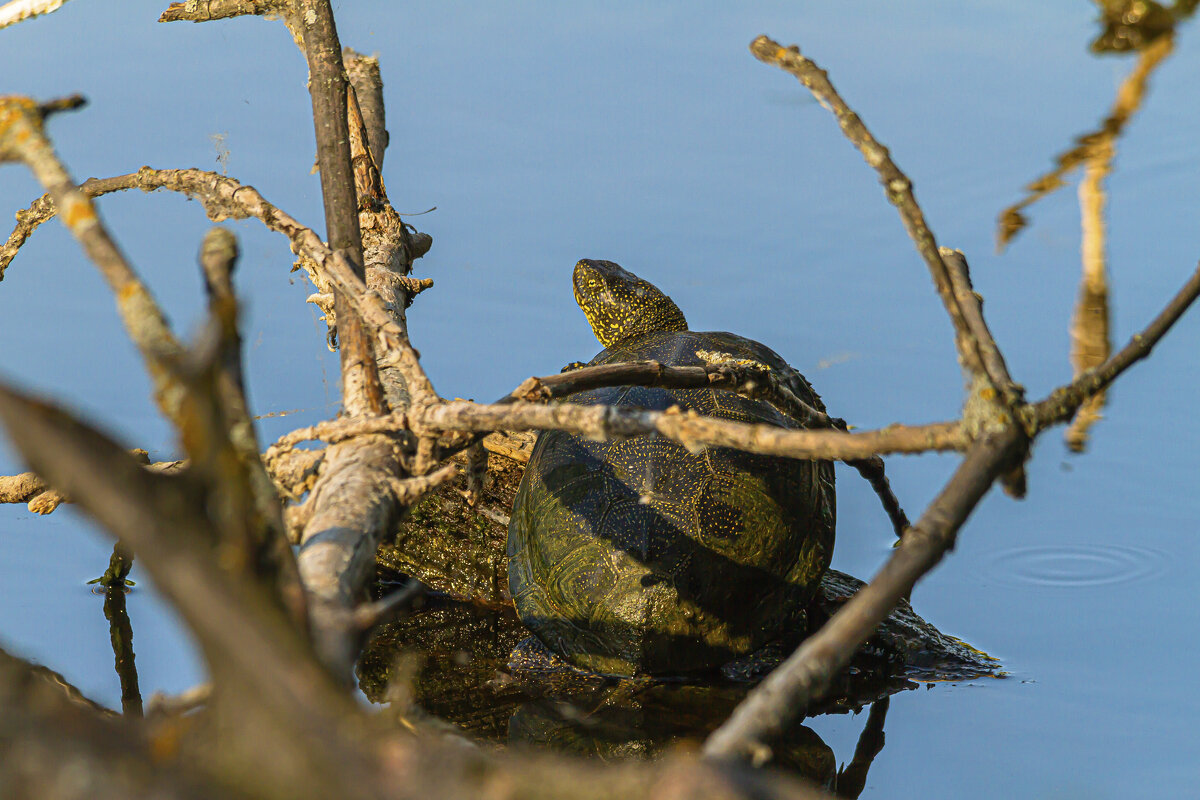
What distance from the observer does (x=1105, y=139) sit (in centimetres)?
90

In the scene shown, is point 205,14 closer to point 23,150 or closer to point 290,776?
point 23,150

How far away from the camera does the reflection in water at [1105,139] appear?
856 mm

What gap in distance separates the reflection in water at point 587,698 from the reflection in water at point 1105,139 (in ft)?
4.64

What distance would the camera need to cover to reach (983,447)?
1127 mm

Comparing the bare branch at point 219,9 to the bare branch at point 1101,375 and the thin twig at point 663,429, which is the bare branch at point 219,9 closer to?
the thin twig at point 663,429

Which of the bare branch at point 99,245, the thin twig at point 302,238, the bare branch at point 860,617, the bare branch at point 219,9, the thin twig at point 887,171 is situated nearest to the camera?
the bare branch at point 99,245

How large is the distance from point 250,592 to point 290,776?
0.12m

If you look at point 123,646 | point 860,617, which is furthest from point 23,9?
point 860,617

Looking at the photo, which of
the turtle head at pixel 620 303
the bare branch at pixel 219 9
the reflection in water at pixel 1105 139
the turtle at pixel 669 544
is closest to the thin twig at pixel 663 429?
the reflection in water at pixel 1105 139

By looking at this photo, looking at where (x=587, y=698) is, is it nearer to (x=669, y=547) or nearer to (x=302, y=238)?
(x=669, y=547)

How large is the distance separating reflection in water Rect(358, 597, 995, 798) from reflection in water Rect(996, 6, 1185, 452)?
1413 millimetres

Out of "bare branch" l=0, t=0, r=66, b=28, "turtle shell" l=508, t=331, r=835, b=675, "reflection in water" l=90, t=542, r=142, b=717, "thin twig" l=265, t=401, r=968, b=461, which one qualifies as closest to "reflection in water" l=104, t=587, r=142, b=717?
"reflection in water" l=90, t=542, r=142, b=717

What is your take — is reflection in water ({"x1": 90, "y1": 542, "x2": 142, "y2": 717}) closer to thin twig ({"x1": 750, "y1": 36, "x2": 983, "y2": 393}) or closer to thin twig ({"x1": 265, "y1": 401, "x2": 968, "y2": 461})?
thin twig ({"x1": 265, "y1": 401, "x2": 968, "y2": 461})

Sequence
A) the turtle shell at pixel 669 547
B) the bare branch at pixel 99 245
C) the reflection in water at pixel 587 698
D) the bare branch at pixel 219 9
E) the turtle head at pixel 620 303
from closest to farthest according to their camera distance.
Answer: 1. the bare branch at pixel 99 245
2. the reflection in water at pixel 587 698
3. the turtle shell at pixel 669 547
4. the bare branch at pixel 219 9
5. the turtle head at pixel 620 303
